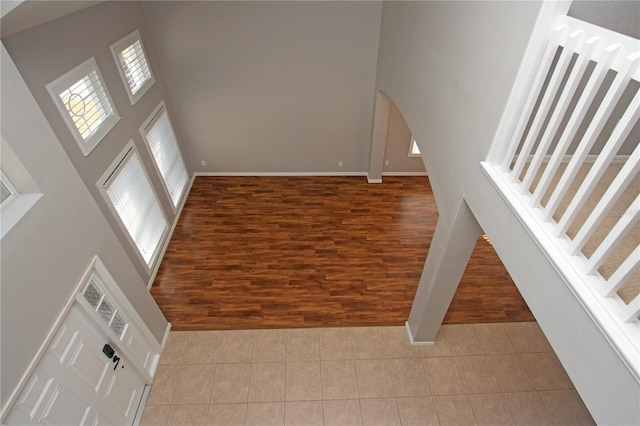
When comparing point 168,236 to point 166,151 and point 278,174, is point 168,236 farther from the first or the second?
point 278,174

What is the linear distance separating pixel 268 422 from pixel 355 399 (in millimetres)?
1042

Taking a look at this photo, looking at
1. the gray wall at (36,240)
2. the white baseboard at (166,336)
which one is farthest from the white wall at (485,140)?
the white baseboard at (166,336)

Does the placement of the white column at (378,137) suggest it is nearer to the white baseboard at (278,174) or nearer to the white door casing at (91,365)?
the white baseboard at (278,174)

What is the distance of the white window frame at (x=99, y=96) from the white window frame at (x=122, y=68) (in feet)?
1.70

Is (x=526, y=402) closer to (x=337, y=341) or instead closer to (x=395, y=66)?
(x=337, y=341)

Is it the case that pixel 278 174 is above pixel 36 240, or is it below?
below

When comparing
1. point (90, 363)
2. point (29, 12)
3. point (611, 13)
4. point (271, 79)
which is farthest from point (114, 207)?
point (611, 13)

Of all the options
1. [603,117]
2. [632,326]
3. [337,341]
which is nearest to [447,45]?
[603,117]

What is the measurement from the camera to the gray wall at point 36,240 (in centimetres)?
223

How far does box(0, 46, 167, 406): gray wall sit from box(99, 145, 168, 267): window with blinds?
1518 mm

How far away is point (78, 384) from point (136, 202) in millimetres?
2764

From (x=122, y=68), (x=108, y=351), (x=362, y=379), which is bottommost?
(x=362, y=379)

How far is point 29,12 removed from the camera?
2.68 m

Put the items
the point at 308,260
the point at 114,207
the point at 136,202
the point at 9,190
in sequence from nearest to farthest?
1. the point at 9,190
2. the point at 114,207
3. the point at 136,202
4. the point at 308,260
